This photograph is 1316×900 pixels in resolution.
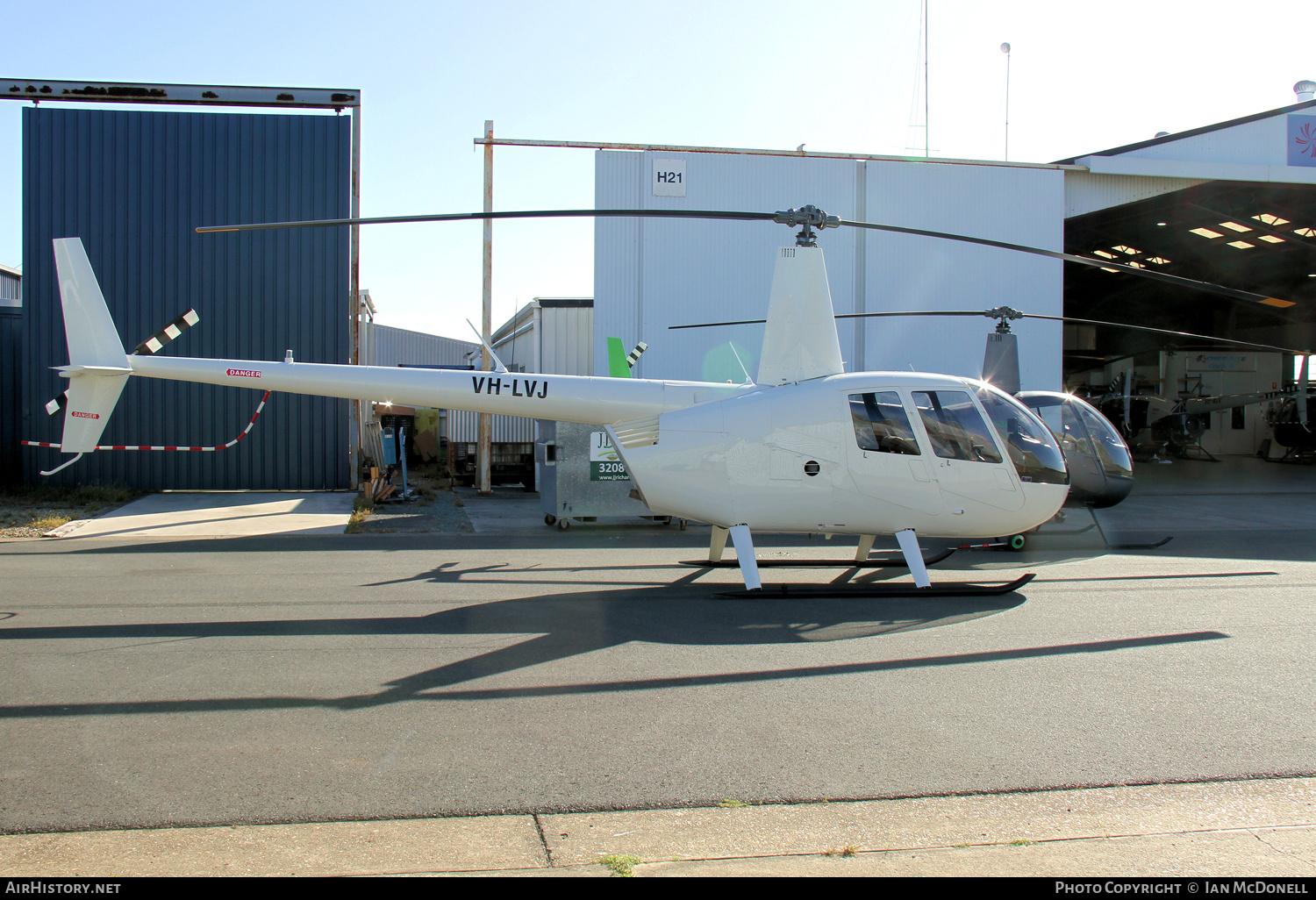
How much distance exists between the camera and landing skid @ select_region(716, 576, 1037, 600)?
7.75m

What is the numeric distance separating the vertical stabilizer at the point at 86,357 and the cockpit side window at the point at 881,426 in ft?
23.1

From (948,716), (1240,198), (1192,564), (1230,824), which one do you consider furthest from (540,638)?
(1240,198)

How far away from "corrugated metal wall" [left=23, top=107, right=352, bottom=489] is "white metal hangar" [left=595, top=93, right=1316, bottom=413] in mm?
5941

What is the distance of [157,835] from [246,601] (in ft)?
15.0

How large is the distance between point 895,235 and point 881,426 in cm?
1325

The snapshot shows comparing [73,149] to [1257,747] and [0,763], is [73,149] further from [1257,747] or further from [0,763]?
[1257,747]

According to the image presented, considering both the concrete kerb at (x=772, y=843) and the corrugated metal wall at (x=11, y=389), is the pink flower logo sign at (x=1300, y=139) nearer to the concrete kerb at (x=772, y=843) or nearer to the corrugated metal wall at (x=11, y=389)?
the concrete kerb at (x=772, y=843)

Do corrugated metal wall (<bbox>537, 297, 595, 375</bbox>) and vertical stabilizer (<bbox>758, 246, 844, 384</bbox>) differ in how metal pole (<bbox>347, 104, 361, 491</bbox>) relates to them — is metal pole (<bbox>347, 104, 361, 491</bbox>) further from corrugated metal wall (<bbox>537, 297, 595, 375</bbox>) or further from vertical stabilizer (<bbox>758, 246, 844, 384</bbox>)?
vertical stabilizer (<bbox>758, 246, 844, 384</bbox>)

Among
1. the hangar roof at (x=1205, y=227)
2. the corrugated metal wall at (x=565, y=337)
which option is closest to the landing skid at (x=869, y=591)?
the hangar roof at (x=1205, y=227)

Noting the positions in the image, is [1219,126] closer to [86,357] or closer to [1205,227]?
[1205,227]

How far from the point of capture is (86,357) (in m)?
8.20

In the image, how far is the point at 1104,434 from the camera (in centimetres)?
1266

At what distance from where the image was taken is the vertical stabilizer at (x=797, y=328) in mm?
Result: 8227
